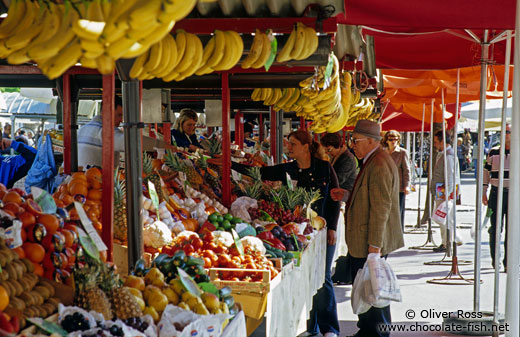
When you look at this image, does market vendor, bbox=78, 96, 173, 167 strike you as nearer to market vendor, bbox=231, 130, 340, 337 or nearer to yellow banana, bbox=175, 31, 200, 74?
market vendor, bbox=231, 130, 340, 337

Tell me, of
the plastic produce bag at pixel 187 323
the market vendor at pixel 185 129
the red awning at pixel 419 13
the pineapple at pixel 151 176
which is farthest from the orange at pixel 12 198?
the market vendor at pixel 185 129

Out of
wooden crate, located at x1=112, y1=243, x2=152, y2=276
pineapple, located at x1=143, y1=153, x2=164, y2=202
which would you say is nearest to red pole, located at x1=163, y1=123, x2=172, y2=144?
pineapple, located at x1=143, y1=153, x2=164, y2=202

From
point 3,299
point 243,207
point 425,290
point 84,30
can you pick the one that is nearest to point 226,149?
point 243,207

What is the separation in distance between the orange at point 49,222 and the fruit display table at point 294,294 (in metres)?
1.29

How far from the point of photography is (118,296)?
2.96 m

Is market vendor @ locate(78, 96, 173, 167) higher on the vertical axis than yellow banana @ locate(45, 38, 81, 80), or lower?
lower

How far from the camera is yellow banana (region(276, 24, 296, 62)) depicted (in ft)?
13.1

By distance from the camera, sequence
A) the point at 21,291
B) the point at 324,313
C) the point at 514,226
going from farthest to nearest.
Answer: the point at 324,313, the point at 514,226, the point at 21,291

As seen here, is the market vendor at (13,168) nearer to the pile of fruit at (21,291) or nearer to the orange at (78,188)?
the orange at (78,188)

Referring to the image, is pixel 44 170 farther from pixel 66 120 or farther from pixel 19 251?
pixel 19 251

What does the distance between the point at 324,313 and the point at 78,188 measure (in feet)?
9.31

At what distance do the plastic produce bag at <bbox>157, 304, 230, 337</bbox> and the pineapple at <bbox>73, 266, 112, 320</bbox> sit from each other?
0.26 m

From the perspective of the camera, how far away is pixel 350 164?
869cm

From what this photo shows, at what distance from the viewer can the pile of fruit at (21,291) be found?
2.60 meters
